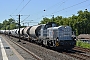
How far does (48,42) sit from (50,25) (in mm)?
3238

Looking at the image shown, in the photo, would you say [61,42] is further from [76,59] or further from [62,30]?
[76,59]

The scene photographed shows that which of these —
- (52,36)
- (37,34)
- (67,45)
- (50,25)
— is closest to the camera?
(67,45)

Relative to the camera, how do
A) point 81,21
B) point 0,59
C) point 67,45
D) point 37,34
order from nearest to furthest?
point 0,59 → point 67,45 → point 37,34 → point 81,21

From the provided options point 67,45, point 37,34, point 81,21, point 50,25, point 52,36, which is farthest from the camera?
point 81,21

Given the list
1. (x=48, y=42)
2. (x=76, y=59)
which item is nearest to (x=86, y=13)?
(x=48, y=42)

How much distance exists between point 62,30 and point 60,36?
777 millimetres

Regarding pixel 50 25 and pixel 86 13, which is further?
pixel 86 13

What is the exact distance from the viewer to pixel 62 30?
998 inches

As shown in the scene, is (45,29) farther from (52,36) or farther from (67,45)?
(67,45)

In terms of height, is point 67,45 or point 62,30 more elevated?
point 62,30

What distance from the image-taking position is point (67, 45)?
24000 mm

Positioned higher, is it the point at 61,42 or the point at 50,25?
the point at 50,25

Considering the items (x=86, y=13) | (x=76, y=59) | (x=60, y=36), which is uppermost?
(x=86, y=13)


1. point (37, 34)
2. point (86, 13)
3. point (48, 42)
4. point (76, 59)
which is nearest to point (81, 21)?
point (86, 13)
